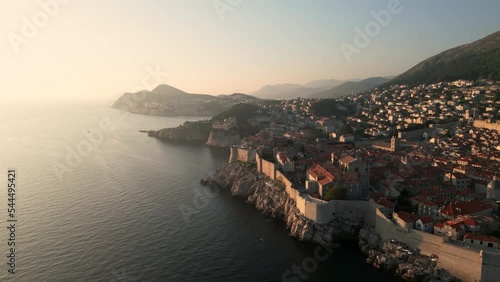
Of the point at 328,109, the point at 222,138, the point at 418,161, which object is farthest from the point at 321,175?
the point at 328,109

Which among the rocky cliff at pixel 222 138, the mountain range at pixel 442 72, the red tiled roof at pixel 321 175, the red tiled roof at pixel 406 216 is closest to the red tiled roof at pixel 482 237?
the red tiled roof at pixel 406 216

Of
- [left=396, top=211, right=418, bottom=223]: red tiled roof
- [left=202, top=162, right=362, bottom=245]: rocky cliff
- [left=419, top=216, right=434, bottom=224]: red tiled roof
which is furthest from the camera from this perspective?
[left=202, top=162, right=362, bottom=245]: rocky cliff

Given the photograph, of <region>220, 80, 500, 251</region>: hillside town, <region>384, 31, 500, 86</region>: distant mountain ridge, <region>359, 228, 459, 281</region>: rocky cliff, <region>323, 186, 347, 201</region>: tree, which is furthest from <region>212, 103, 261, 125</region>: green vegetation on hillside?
<region>359, 228, 459, 281</region>: rocky cliff

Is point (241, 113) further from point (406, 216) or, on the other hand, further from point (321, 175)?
point (406, 216)

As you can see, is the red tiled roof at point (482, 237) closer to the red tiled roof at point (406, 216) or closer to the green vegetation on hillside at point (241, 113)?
the red tiled roof at point (406, 216)

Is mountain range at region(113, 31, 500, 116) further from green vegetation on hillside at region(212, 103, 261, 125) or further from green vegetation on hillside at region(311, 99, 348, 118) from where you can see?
green vegetation on hillside at region(212, 103, 261, 125)

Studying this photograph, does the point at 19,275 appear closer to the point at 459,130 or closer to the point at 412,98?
the point at 459,130

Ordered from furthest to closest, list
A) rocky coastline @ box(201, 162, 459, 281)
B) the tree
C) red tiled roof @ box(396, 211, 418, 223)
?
the tree → red tiled roof @ box(396, 211, 418, 223) → rocky coastline @ box(201, 162, 459, 281)
